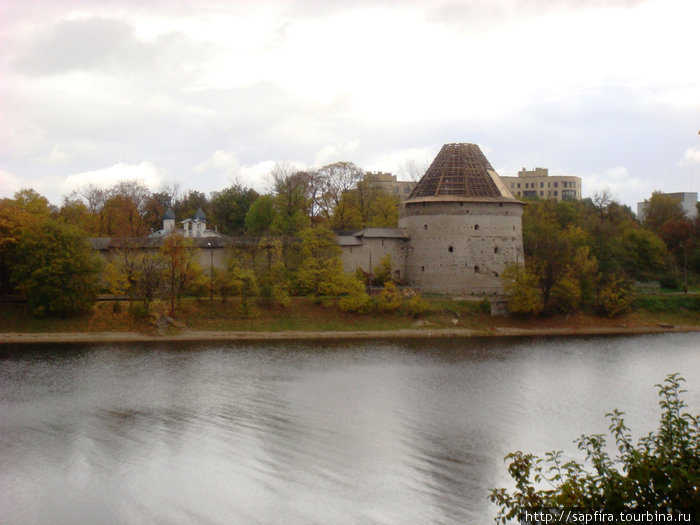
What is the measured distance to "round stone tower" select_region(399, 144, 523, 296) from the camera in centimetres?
4338

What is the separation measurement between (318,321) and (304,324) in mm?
860

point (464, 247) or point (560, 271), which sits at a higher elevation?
point (464, 247)

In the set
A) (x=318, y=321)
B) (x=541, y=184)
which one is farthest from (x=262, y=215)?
(x=541, y=184)

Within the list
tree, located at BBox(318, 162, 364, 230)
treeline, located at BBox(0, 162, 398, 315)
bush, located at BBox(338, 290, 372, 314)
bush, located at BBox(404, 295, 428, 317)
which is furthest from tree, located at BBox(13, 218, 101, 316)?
tree, located at BBox(318, 162, 364, 230)

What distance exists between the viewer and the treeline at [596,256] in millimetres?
39875

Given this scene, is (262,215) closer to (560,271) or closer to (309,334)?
(309,334)

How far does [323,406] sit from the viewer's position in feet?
68.5

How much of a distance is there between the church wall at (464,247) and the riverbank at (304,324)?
3.13 metres

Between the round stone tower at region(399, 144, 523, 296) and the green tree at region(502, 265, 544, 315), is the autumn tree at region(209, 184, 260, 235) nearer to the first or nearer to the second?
→ the round stone tower at region(399, 144, 523, 296)

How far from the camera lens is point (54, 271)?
3519 centimetres

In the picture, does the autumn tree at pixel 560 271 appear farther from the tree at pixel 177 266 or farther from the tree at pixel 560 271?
the tree at pixel 177 266

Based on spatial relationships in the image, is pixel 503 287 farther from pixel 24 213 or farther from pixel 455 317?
pixel 24 213

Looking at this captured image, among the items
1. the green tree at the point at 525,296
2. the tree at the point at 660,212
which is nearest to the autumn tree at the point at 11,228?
the green tree at the point at 525,296

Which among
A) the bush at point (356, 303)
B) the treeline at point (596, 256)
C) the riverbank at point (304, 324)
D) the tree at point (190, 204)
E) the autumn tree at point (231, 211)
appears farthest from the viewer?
the tree at point (190, 204)
